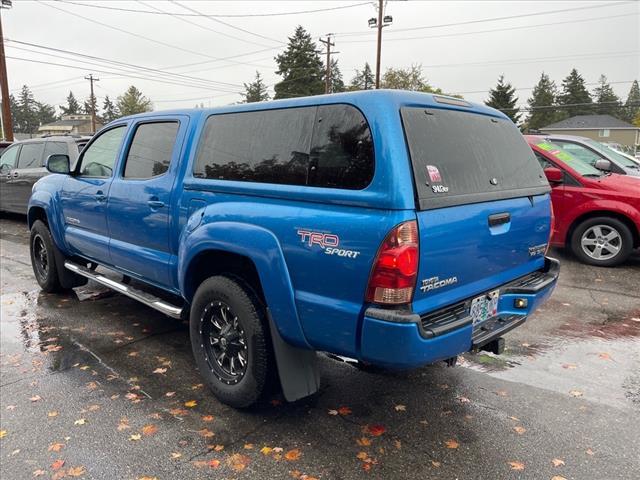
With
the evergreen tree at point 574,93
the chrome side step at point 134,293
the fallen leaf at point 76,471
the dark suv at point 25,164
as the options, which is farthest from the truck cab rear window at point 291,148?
the evergreen tree at point 574,93

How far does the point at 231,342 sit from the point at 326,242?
1.16m

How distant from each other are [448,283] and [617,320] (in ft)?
11.0

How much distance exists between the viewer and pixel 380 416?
324cm

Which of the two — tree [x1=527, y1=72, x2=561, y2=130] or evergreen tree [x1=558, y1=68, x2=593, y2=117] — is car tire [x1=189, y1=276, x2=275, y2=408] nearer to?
tree [x1=527, y1=72, x2=561, y2=130]

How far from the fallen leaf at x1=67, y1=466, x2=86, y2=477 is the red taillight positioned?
1.88m

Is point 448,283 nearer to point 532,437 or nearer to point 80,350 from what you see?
point 532,437

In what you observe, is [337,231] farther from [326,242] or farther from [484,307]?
[484,307]

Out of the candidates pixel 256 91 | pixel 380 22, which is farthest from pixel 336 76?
pixel 380 22

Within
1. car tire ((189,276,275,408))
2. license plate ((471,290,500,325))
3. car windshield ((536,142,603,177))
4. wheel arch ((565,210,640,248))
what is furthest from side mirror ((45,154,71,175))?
wheel arch ((565,210,640,248))

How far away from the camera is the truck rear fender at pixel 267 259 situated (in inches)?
107

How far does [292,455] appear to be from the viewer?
282 centimetres

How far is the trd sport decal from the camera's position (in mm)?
2447

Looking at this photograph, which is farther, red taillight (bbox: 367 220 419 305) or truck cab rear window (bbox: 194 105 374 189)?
truck cab rear window (bbox: 194 105 374 189)

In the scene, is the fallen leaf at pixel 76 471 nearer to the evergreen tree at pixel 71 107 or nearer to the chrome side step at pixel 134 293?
the chrome side step at pixel 134 293
